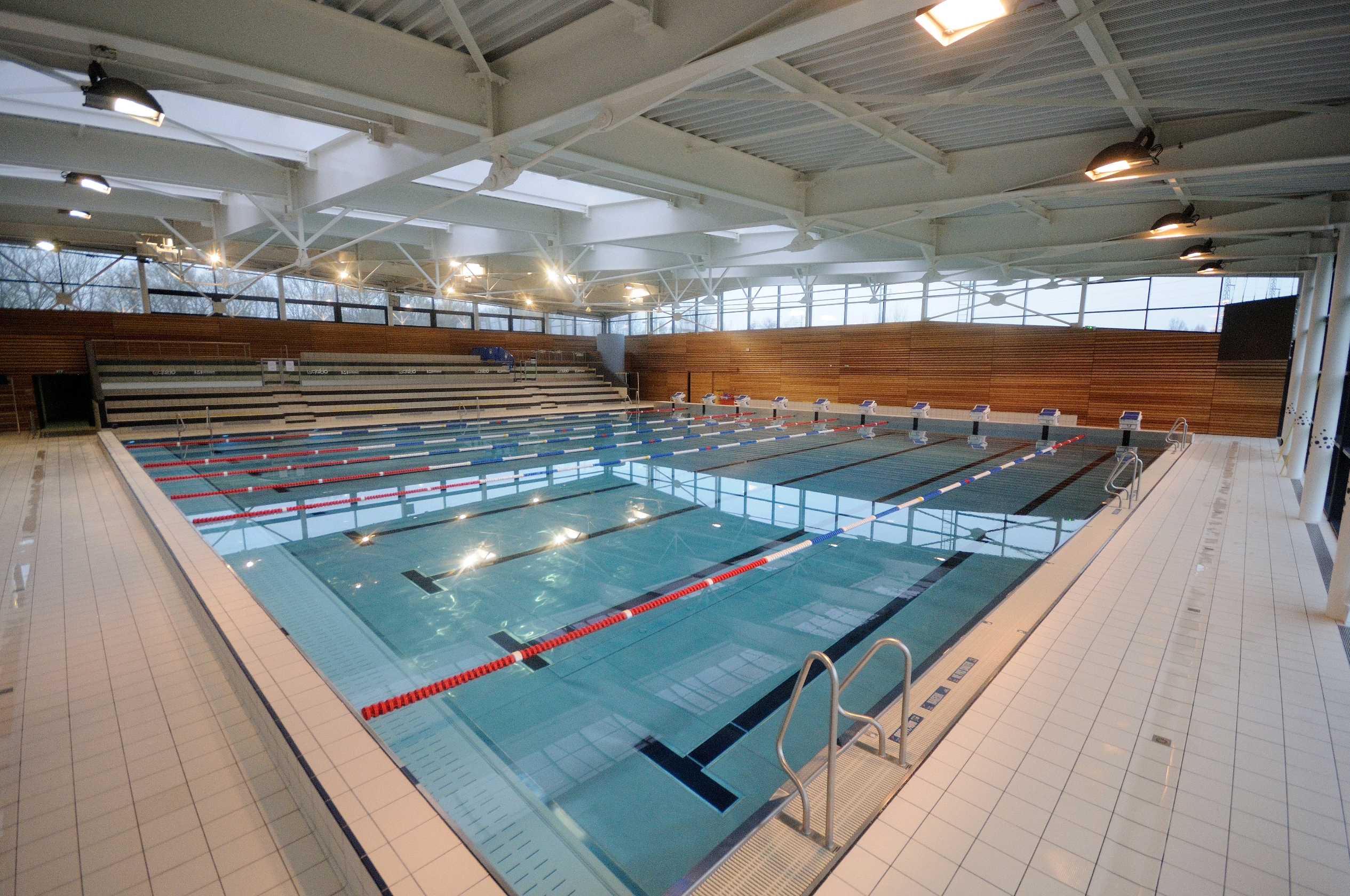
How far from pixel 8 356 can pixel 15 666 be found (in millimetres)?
14951

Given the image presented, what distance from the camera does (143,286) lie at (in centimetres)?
1497

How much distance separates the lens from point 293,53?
370cm

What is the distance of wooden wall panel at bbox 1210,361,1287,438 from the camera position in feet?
41.4

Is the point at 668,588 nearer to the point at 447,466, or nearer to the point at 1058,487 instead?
the point at 447,466

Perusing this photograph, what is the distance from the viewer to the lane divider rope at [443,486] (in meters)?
6.57

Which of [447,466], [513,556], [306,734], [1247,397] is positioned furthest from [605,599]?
[1247,397]

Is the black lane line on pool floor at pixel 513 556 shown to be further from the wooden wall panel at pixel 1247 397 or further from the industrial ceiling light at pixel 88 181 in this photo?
the wooden wall panel at pixel 1247 397

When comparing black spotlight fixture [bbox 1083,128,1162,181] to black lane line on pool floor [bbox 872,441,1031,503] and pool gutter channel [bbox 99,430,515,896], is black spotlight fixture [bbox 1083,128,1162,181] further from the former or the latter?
pool gutter channel [bbox 99,430,515,896]

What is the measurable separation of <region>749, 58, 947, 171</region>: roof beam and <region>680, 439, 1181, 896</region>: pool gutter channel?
12.3 ft

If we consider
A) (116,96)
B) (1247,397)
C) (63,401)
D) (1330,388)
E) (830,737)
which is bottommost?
(830,737)

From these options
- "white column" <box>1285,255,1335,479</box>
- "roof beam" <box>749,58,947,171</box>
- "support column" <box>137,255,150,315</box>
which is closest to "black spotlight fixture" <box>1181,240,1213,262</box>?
"white column" <box>1285,255,1335,479</box>

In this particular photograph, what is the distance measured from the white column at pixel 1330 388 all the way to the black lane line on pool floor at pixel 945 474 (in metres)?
3.96

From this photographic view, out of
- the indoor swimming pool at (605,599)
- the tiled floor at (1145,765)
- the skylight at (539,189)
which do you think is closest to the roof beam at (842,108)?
the skylight at (539,189)

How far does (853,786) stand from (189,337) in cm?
1937
